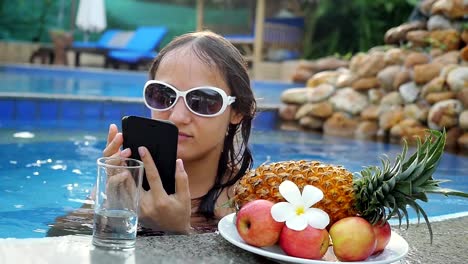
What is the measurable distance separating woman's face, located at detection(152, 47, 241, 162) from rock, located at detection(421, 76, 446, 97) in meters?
6.30

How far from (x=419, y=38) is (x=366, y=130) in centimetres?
193

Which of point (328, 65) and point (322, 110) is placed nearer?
point (322, 110)

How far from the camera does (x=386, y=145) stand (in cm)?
820

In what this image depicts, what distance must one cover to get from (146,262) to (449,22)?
367 inches

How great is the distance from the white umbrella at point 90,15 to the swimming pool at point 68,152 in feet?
39.1

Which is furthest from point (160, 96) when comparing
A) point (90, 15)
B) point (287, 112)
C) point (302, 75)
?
point (90, 15)

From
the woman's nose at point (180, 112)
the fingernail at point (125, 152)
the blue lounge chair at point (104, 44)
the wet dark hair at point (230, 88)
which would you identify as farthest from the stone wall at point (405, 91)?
the blue lounge chair at point (104, 44)

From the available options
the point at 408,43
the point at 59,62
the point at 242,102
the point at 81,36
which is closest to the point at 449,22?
the point at 408,43

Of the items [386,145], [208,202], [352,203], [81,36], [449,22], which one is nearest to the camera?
[352,203]

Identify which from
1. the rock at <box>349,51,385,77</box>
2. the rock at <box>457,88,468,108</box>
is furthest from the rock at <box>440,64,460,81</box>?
the rock at <box>349,51,385,77</box>

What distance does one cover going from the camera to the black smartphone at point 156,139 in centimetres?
196

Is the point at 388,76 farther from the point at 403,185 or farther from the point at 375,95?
the point at 403,185

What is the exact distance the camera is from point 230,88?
9.57ft

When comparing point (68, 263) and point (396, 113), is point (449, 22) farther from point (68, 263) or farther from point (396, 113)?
point (68, 263)
